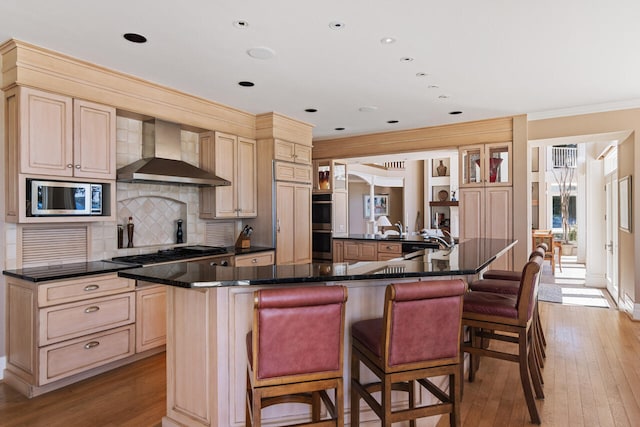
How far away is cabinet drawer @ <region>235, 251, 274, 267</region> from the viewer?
4492 millimetres

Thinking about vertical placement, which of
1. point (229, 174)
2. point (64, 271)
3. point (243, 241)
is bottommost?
point (64, 271)

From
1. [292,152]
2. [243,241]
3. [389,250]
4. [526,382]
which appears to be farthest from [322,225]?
[526,382]

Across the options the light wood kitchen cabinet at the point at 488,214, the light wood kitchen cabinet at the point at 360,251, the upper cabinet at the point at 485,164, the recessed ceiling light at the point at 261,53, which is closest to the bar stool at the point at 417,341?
the recessed ceiling light at the point at 261,53

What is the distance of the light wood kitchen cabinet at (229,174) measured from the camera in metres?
4.61

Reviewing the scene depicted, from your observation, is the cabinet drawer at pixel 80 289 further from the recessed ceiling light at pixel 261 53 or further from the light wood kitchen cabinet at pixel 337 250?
the light wood kitchen cabinet at pixel 337 250

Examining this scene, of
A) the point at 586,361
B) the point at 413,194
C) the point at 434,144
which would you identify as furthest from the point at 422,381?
the point at 413,194

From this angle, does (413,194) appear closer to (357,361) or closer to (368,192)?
(368,192)

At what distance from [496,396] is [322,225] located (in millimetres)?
4442

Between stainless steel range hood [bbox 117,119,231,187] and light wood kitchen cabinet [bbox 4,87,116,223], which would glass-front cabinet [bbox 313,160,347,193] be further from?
light wood kitchen cabinet [bbox 4,87,116,223]

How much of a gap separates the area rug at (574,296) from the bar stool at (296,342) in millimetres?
5235

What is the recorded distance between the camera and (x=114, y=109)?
351cm

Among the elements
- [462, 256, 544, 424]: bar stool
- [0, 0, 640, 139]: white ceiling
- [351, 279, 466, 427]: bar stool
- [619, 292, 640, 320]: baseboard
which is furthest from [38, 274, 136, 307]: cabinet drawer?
[619, 292, 640, 320]: baseboard

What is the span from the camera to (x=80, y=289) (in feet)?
9.77

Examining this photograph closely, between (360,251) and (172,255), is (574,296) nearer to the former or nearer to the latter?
(360,251)
